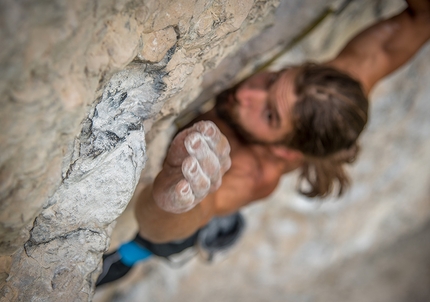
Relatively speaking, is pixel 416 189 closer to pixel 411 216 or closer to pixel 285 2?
pixel 411 216

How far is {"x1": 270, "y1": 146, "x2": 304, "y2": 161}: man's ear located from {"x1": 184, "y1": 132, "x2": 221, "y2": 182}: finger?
27.7 inches

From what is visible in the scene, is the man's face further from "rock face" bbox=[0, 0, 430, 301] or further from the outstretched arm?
the outstretched arm

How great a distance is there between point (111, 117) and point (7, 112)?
0.22m

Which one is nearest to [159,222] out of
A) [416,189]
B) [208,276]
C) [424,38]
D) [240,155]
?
[240,155]

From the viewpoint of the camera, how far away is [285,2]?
126cm

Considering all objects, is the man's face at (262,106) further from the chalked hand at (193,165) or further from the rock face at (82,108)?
the chalked hand at (193,165)

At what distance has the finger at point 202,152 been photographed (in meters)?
0.70

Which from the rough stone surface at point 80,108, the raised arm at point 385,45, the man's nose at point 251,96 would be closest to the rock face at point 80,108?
the rough stone surface at point 80,108

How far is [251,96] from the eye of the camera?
128 centimetres

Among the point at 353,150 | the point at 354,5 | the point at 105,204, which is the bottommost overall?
the point at 353,150

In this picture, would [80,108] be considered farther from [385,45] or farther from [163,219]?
[385,45]

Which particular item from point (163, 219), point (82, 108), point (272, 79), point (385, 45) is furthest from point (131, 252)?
point (385, 45)

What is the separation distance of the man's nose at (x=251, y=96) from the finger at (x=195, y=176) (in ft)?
2.05

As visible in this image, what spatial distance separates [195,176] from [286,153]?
768mm
